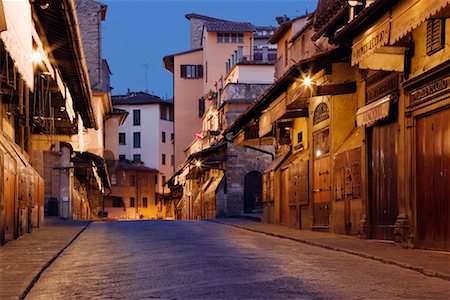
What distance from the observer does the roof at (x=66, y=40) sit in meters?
15.3

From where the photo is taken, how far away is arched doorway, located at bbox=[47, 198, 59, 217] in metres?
38.2

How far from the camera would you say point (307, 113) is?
83.6ft

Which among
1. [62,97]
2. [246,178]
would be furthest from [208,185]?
[62,97]

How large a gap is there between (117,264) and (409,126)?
264 inches

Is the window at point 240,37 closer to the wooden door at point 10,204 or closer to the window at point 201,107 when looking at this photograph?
the window at point 201,107

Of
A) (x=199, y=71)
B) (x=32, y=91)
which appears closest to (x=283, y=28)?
(x=32, y=91)

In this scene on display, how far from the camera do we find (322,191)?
2297 centimetres

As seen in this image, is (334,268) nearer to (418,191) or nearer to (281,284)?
(281,284)

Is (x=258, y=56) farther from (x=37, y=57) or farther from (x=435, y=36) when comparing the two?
(x=435, y=36)

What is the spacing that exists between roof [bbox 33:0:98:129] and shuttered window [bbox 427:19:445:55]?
268 inches

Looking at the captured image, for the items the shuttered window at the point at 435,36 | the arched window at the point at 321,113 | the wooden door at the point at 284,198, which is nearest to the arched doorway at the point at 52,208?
the wooden door at the point at 284,198

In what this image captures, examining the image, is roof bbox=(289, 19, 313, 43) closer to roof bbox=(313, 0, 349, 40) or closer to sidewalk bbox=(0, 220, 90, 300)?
roof bbox=(313, 0, 349, 40)

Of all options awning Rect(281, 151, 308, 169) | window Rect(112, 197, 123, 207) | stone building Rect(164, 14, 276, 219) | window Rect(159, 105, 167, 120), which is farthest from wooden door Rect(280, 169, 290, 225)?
window Rect(159, 105, 167, 120)

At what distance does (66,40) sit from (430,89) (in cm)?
826
